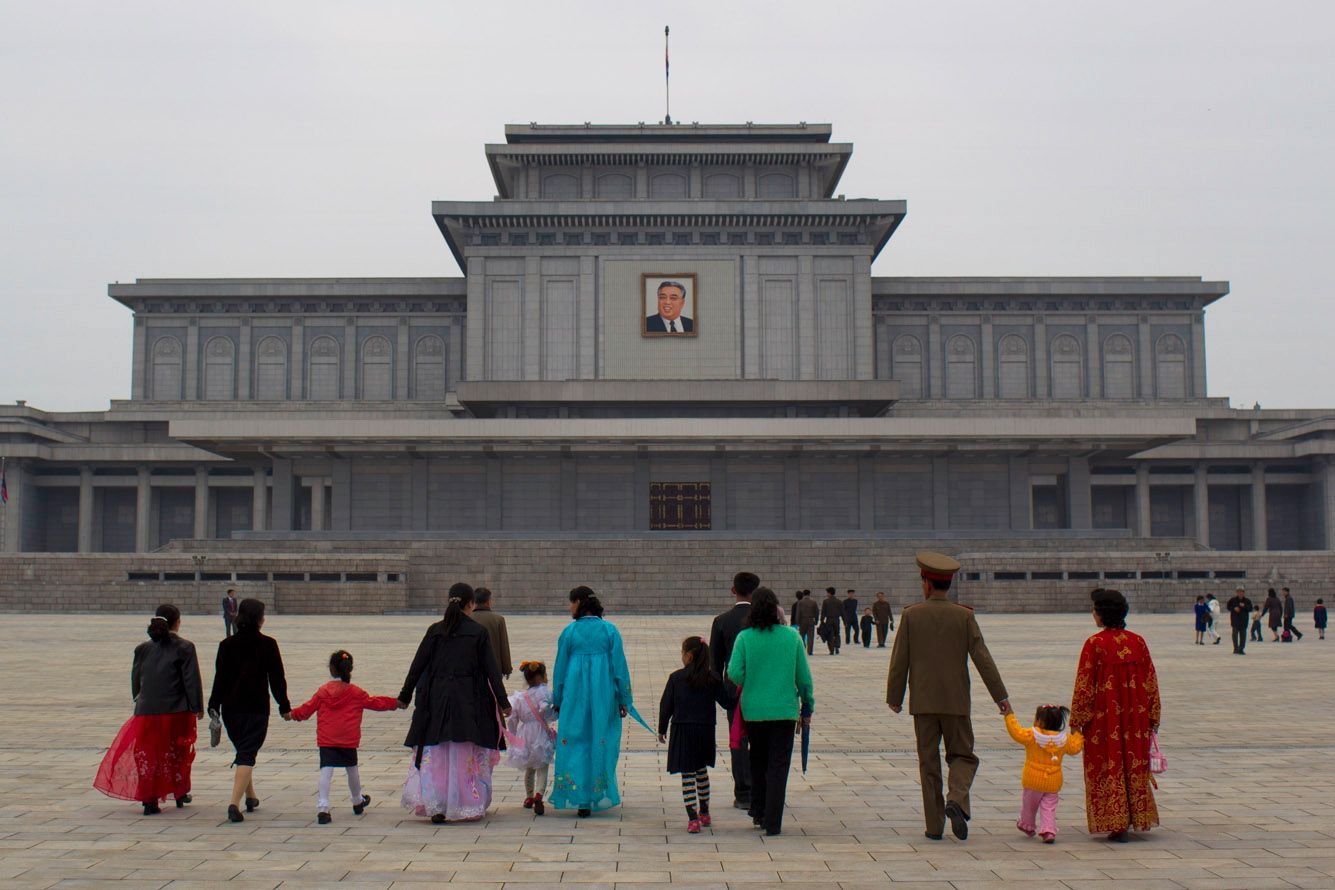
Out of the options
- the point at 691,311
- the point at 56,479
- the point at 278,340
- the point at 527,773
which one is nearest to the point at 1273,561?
the point at 691,311

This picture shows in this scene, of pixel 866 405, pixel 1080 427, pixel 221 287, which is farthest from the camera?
pixel 221 287

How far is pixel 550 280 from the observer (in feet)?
196

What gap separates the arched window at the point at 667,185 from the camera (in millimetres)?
61969

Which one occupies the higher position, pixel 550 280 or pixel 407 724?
pixel 550 280

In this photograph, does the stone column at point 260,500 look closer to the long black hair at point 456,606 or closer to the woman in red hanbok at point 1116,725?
the long black hair at point 456,606

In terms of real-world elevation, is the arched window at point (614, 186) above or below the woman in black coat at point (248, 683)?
above

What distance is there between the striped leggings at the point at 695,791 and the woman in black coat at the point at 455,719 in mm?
1477

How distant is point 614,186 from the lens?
204 feet

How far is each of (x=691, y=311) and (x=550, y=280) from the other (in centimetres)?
678

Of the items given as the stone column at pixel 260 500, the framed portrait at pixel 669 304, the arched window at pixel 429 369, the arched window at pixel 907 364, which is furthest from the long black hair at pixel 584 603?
the arched window at pixel 907 364

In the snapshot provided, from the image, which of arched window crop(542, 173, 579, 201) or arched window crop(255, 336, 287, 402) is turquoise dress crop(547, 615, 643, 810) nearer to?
arched window crop(542, 173, 579, 201)

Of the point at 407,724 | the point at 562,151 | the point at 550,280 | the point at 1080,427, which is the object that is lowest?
the point at 407,724

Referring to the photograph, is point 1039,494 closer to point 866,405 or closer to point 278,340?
point 866,405

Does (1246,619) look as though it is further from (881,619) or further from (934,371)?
(934,371)
